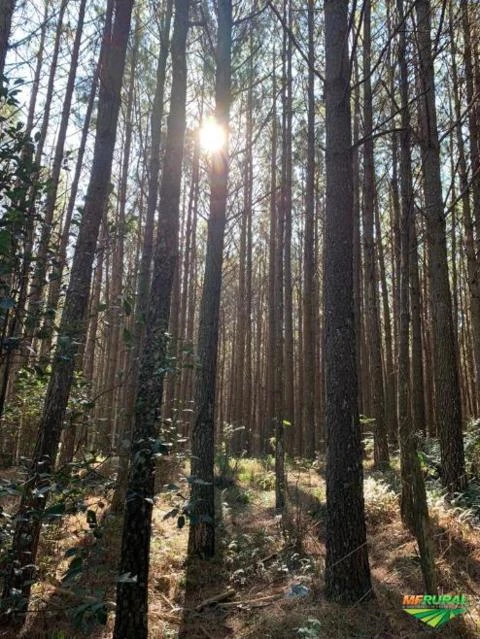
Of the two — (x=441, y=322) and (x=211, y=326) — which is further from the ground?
(x=441, y=322)

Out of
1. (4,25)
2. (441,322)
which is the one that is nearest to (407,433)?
(441,322)

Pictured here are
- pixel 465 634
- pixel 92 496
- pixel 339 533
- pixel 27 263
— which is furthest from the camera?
pixel 92 496

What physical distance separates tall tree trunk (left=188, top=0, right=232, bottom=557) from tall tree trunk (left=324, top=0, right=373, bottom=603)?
6.25ft

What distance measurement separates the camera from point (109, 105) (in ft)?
14.8

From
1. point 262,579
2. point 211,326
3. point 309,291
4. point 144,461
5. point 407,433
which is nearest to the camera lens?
point 144,461

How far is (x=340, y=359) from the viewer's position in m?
4.16

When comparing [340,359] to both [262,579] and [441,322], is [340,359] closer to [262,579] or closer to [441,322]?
[262,579]

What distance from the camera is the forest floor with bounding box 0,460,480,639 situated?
11.6 feet

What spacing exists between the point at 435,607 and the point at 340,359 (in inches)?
80.1

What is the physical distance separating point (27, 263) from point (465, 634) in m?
3.87

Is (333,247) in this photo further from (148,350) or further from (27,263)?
(27,263)

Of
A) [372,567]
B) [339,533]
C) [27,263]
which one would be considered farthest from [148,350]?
Answer: [372,567]

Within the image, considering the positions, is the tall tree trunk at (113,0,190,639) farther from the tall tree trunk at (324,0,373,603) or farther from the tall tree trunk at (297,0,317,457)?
the tall tree trunk at (297,0,317,457)

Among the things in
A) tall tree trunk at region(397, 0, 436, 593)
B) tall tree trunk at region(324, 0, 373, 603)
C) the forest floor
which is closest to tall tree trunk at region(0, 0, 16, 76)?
tall tree trunk at region(324, 0, 373, 603)
